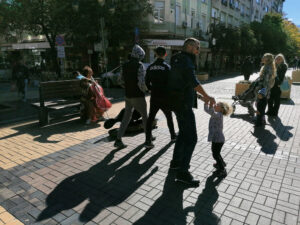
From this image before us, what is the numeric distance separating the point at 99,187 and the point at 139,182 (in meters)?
0.56

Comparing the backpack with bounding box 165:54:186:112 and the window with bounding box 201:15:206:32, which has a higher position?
the window with bounding box 201:15:206:32

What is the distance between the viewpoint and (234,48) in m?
28.9

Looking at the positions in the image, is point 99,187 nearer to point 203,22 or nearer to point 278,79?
point 278,79

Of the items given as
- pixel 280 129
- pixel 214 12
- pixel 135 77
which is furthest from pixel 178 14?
pixel 135 77

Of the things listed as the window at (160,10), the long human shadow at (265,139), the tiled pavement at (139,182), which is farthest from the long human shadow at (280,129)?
the window at (160,10)

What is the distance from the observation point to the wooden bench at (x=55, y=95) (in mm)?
6500

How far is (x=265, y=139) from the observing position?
5414 mm

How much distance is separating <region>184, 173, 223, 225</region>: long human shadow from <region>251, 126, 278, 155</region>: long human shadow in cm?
168

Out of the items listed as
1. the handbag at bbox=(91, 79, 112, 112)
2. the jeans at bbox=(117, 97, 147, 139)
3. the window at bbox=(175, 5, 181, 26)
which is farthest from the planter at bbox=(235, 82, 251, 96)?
the window at bbox=(175, 5, 181, 26)

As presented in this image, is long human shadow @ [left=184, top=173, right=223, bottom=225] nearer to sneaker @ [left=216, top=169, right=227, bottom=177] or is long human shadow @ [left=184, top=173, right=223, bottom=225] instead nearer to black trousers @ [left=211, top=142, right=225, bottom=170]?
sneaker @ [left=216, top=169, right=227, bottom=177]

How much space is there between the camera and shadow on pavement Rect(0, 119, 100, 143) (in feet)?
18.9

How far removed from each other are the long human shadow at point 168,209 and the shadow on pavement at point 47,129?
3.27 m

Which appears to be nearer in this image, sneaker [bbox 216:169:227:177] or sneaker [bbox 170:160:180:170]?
sneaker [bbox 216:169:227:177]

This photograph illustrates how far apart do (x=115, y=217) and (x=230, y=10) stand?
40.7m
